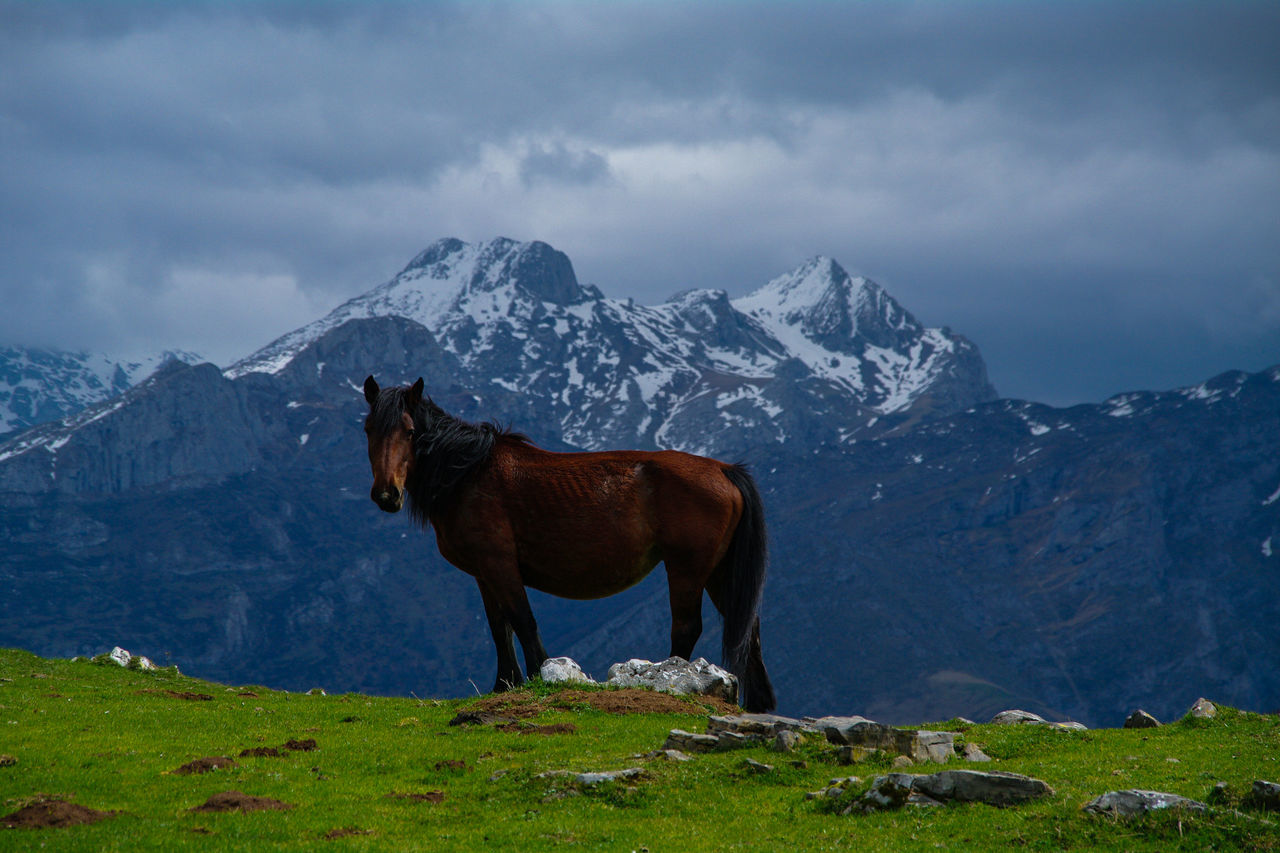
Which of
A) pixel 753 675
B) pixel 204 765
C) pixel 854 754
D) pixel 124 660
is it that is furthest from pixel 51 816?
pixel 124 660

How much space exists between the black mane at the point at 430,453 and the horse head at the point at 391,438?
0.02m

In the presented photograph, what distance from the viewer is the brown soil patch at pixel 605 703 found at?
1972 centimetres

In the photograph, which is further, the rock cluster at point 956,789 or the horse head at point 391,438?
the horse head at point 391,438

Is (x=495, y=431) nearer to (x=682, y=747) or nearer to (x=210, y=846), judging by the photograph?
(x=682, y=747)

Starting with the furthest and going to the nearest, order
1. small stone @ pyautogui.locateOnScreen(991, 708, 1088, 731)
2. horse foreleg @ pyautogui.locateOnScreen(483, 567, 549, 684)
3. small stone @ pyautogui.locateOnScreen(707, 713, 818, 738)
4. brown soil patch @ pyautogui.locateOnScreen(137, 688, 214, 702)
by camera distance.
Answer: brown soil patch @ pyautogui.locateOnScreen(137, 688, 214, 702), small stone @ pyautogui.locateOnScreen(991, 708, 1088, 731), horse foreleg @ pyautogui.locateOnScreen(483, 567, 549, 684), small stone @ pyautogui.locateOnScreen(707, 713, 818, 738)

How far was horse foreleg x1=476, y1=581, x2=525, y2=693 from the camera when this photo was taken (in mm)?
20547

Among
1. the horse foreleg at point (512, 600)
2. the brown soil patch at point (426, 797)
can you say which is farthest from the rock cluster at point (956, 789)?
the horse foreleg at point (512, 600)

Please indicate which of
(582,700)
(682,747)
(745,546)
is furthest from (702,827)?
(745,546)

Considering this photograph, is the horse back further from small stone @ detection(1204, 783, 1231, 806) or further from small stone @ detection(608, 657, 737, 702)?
small stone @ detection(1204, 783, 1231, 806)

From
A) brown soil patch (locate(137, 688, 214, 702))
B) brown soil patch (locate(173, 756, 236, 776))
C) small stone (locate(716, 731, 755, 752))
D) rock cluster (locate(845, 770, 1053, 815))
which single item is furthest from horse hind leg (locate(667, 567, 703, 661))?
brown soil patch (locate(137, 688, 214, 702))

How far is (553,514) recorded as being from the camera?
2042 cm

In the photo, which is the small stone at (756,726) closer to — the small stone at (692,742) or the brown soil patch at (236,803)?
the small stone at (692,742)

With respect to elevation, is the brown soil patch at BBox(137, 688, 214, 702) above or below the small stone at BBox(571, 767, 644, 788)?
below

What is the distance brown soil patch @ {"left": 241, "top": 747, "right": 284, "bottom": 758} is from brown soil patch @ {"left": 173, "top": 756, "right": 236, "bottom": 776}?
1.60ft
